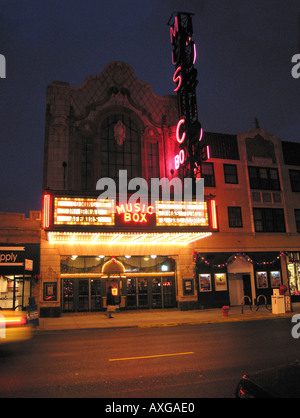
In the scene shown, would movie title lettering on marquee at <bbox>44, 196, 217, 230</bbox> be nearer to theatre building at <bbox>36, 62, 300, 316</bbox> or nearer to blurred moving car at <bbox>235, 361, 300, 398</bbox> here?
theatre building at <bbox>36, 62, 300, 316</bbox>

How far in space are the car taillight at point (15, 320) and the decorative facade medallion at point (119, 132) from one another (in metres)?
17.1

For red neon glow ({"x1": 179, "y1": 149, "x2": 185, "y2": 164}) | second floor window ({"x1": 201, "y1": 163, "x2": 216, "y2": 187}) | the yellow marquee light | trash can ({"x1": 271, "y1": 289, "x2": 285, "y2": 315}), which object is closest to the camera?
the yellow marquee light

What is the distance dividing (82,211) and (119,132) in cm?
952

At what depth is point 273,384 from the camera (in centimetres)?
461

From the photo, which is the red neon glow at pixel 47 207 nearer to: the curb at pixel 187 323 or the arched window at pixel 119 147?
the curb at pixel 187 323

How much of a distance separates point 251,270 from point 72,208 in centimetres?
1634

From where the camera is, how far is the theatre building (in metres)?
21.7

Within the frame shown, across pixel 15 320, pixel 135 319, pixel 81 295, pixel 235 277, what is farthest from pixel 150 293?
pixel 15 320

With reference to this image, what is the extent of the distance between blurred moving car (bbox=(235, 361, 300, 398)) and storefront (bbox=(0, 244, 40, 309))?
771 inches

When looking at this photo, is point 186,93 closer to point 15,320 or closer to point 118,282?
point 118,282

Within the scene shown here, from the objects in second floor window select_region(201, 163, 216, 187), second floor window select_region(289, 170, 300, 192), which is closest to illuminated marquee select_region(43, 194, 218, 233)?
second floor window select_region(201, 163, 216, 187)

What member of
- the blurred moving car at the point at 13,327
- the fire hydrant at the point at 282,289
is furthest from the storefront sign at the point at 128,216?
the blurred moving car at the point at 13,327

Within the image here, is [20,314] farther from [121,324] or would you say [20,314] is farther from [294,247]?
[294,247]

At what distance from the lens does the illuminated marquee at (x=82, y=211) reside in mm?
18812
